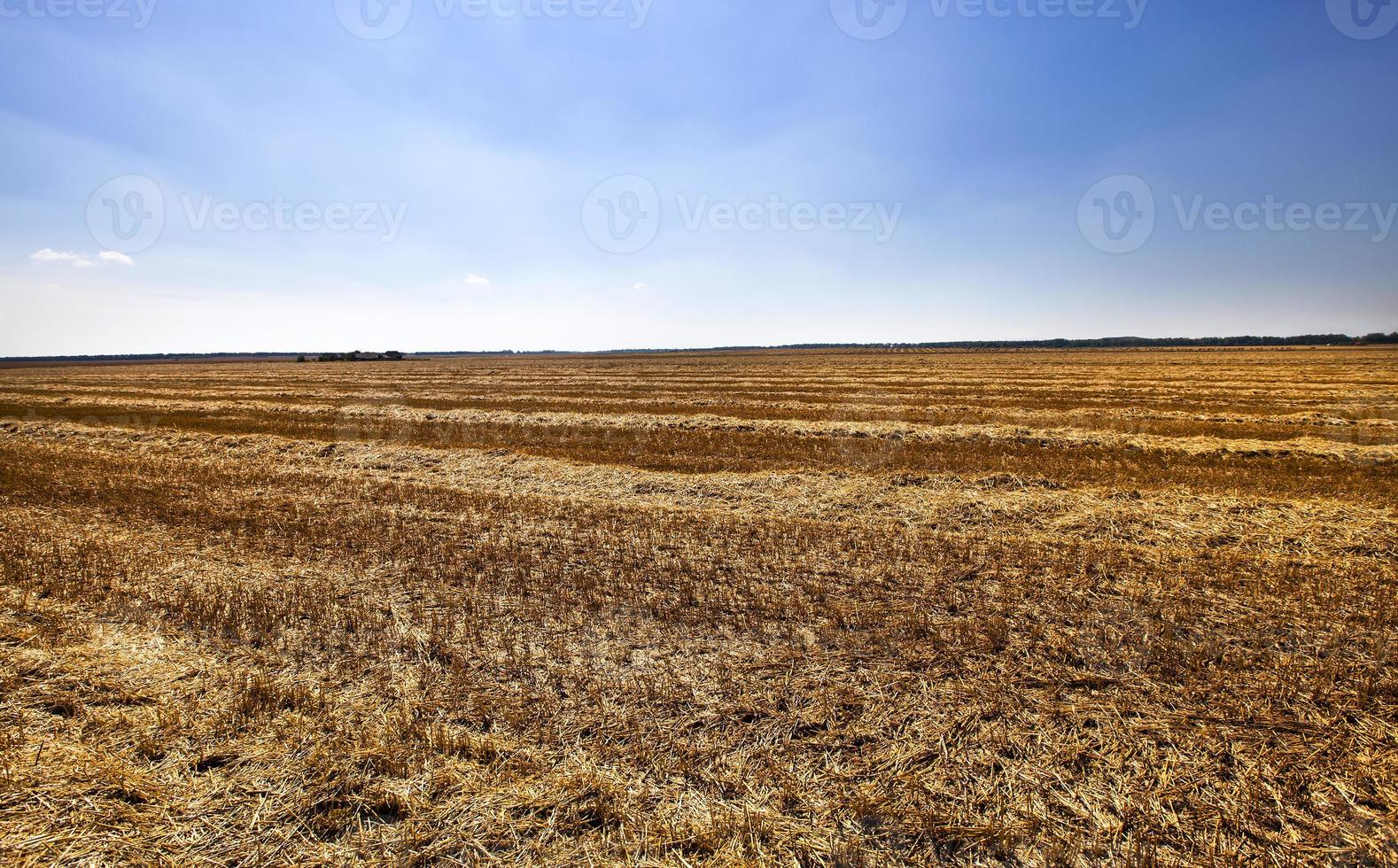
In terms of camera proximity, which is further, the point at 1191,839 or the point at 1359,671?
the point at 1359,671

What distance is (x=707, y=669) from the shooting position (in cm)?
546

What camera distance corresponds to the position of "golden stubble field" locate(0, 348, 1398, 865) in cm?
370

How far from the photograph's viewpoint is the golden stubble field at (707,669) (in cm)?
370

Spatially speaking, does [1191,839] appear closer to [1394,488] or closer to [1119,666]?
[1119,666]

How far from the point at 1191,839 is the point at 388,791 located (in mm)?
5101

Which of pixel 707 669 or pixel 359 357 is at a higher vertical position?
pixel 359 357

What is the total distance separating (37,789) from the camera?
397cm

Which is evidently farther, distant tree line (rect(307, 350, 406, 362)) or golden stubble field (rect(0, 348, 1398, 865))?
distant tree line (rect(307, 350, 406, 362))

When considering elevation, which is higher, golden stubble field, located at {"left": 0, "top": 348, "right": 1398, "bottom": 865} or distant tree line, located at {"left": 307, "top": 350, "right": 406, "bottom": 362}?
distant tree line, located at {"left": 307, "top": 350, "right": 406, "bottom": 362}

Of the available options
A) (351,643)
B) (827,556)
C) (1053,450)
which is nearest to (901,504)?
(827,556)

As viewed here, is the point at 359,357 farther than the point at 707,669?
Yes

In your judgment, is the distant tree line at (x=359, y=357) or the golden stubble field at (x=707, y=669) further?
the distant tree line at (x=359, y=357)

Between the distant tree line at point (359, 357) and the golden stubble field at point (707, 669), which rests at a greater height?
the distant tree line at point (359, 357)

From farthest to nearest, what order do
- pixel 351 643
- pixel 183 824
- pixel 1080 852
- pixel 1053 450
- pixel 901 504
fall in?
1. pixel 1053 450
2. pixel 901 504
3. pixel 351 643
4. pixel 183 824
5. pixel 1080 852
